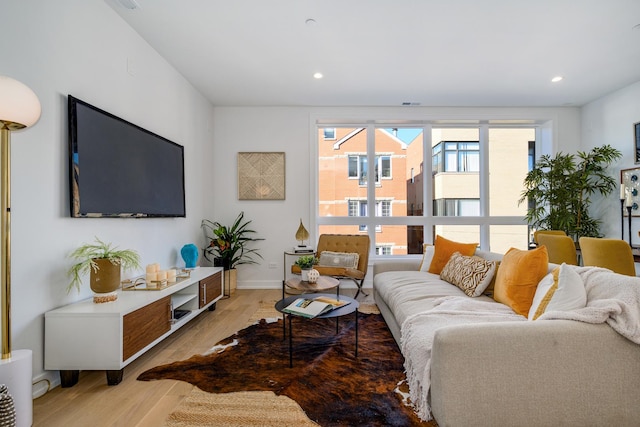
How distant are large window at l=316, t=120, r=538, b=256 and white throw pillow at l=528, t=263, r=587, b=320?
10.5 feet

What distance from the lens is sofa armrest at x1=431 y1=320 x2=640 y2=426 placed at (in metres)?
1.35

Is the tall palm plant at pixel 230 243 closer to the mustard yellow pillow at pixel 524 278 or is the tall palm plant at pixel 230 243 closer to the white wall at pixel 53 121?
the white wall at pixel 53 121

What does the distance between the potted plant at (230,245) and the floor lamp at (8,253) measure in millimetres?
2718

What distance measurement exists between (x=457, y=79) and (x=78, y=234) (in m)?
4.08

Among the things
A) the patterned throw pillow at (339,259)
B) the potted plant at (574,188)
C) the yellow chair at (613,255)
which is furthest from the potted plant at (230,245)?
the potted plant at (574,188)

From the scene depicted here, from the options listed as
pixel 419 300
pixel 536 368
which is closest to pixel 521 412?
pixel 536 368

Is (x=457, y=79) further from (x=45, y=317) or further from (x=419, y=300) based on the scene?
(x=45, y=317)

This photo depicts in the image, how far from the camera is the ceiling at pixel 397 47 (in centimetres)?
251

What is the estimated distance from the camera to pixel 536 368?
136 cm

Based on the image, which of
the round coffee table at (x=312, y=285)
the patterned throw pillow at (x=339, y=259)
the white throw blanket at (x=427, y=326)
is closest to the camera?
the white throw blanket at (x=427, y=326)

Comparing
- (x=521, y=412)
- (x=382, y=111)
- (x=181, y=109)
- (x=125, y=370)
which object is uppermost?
(x=382, y=111)

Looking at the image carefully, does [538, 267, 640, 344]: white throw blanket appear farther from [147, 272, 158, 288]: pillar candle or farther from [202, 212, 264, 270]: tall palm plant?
[202, 212, 264, 270]: tall palm plant

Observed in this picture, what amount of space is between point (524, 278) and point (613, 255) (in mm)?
1382

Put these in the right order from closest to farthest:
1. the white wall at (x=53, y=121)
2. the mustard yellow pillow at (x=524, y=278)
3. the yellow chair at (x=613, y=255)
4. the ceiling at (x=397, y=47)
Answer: the white wall at (x=53, y=121) → the mustard yellow pillow at (x=524, y=278) → the ceiling at (x=397, y=47) → the yellow chair at (x=613, y=255)
